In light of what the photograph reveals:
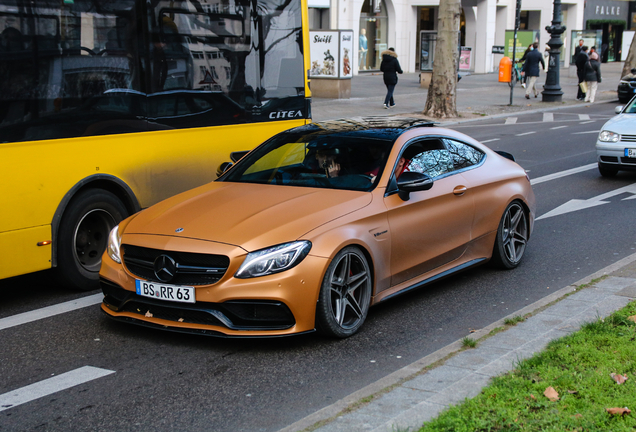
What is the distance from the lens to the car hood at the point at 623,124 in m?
12.4

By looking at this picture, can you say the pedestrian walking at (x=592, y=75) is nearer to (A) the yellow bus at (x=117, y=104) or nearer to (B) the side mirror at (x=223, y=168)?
(A) the yellow bus at (x=117, y=104)

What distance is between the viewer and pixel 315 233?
5.24 meters

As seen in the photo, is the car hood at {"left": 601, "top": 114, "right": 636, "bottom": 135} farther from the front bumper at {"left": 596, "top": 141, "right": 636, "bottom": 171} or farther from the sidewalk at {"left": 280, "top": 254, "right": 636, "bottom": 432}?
the sidewalk at {"left": 280, "top": 254, "right": 636, "bottom": 432}

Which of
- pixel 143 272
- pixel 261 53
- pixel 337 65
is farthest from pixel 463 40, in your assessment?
pixel 143 272

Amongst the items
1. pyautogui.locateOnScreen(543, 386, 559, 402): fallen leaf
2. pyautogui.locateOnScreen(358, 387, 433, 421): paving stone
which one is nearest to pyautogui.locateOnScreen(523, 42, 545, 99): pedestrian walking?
pyautogui.locateOnScreen(543, 386, 559, 402): fallen leaf

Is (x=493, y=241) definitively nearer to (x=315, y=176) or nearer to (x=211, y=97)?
(x=315, y=176)

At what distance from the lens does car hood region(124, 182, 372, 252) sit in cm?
521

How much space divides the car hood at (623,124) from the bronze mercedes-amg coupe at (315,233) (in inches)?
233

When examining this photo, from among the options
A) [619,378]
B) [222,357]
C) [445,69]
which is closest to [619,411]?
[619,378]

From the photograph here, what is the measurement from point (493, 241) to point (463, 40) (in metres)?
48.2

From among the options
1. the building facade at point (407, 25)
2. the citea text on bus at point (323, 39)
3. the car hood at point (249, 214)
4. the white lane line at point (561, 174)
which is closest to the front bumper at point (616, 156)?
the white lane line at point (561, 174)

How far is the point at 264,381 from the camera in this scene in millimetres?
4746

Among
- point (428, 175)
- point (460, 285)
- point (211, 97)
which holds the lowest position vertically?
point (460, 285)

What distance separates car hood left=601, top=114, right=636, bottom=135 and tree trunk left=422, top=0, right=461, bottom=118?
454 inches
